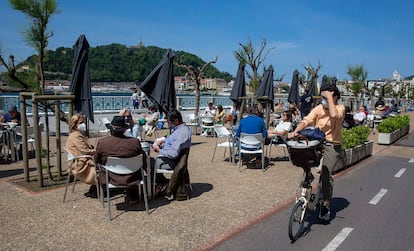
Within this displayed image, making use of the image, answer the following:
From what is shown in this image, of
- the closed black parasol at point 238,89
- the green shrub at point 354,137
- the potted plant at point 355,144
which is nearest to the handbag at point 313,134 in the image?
the potted plant at point 355,144

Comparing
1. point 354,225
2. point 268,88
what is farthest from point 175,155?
point 268,88

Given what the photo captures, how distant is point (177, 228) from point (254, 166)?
147 inches

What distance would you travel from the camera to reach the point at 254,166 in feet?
25.5

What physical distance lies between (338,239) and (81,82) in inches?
235

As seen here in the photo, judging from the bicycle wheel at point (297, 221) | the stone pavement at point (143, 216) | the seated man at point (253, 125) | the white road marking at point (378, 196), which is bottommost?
the white road marking at point (378, 196)

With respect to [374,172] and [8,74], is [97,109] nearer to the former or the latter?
[8,74]

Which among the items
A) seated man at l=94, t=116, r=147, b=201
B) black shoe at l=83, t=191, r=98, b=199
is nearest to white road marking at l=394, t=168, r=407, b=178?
seated man at l=94, t=116, r=147, b=201

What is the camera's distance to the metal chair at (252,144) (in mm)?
7289

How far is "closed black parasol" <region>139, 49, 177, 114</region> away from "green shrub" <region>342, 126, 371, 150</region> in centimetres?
433

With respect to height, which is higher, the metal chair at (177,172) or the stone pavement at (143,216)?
the metal chair at (177,172)

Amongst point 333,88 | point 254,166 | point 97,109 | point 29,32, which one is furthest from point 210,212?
point 97,109

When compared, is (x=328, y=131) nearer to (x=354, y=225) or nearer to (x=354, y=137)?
(x=354, y=225)

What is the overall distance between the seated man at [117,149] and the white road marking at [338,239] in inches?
99.7

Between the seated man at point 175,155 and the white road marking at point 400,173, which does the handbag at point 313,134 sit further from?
the white road marking at point 400,173
